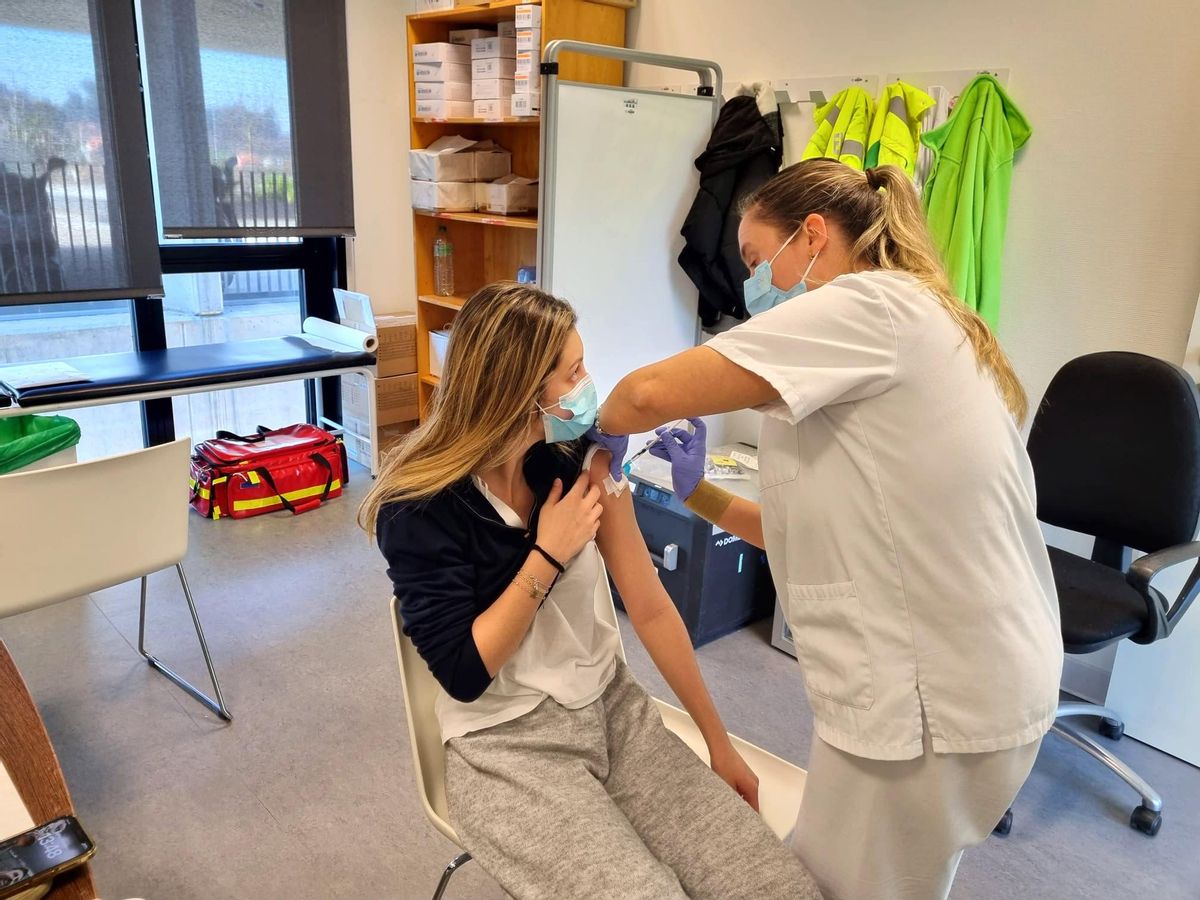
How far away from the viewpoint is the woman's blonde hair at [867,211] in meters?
1.19

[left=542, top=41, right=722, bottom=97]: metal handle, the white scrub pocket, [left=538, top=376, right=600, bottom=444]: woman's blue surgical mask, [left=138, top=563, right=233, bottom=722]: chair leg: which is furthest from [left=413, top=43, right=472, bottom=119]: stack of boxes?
the white scrub pocket

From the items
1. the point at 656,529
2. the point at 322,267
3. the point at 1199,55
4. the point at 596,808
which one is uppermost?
the point at 1199,55

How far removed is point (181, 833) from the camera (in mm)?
1881

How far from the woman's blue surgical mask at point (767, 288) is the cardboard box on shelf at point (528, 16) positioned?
6.69 feet

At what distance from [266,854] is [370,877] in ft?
0.76

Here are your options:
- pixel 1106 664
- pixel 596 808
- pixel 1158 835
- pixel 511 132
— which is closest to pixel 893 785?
pixel 596 808

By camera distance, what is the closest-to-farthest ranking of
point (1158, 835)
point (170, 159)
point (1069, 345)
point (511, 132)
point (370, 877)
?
1. point (370, 877)
2. point (1158, 835)
3. point (1069, 345)
4. point (170, 159)
5. point (511, 132)

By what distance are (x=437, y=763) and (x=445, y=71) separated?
291 centimetres

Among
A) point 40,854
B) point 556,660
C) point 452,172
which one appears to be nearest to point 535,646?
point 556,660

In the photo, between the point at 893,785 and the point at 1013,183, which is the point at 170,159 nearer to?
the point at 1013,183

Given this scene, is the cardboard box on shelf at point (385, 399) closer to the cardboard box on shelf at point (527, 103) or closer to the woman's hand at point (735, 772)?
the cardboard box on shelf at point (527, 103)

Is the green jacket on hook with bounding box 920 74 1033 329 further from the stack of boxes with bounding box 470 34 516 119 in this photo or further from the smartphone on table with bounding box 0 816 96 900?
the smartphone on table with bounding box 0 816 96 900

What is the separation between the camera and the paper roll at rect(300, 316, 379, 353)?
12.0 ft

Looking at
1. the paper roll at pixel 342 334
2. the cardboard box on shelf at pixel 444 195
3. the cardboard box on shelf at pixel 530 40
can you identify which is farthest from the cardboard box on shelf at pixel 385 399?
the cardboard box on shelf at pixel 530 40
